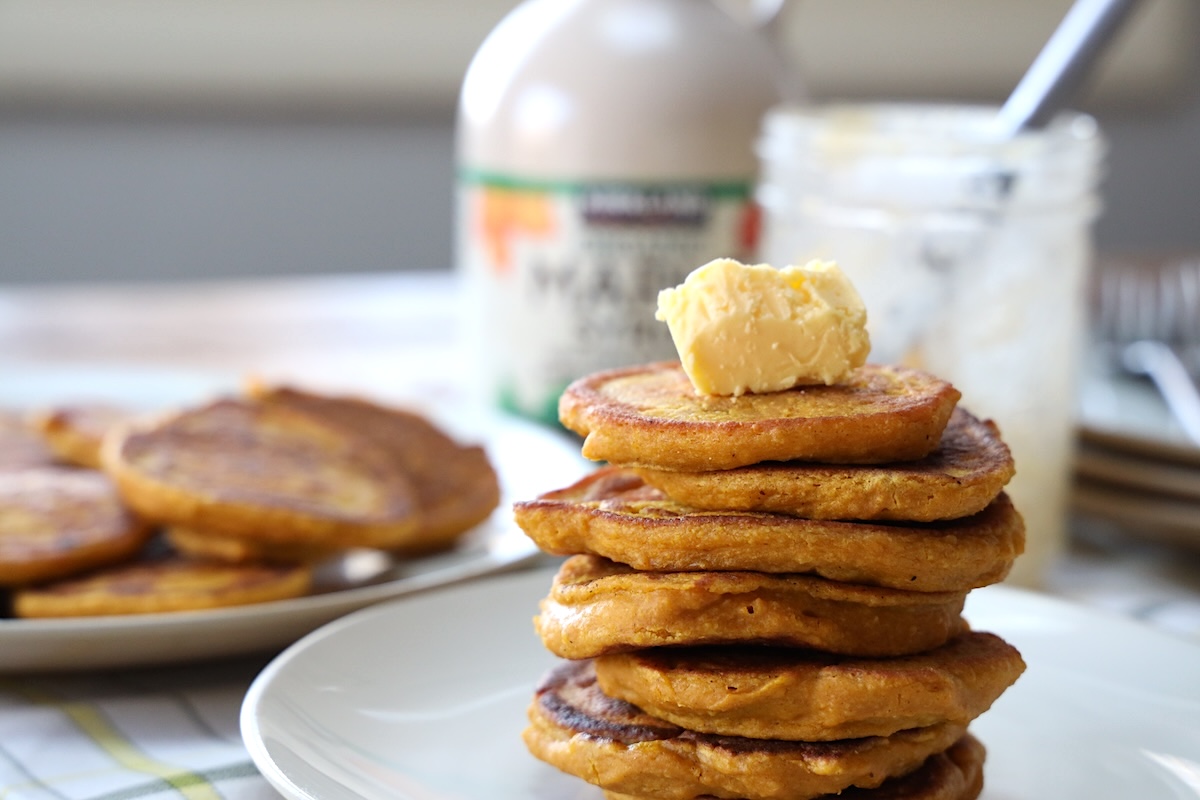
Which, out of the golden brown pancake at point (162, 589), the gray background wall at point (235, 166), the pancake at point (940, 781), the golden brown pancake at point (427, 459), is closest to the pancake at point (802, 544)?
the pancake at point (940, 781)

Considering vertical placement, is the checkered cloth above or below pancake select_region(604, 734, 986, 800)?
below

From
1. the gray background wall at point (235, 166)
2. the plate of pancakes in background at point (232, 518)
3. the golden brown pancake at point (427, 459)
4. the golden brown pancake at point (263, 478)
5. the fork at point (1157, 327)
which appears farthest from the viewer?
the gray background wall at point (235, 166)

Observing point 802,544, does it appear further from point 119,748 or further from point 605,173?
point 605,173

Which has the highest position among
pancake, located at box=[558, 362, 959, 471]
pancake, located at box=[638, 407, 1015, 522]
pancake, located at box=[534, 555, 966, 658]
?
pancake, located at box=[558, 362, 959, 471]

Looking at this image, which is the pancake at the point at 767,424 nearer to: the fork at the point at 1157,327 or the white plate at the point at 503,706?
the white plate at the point at 503,706

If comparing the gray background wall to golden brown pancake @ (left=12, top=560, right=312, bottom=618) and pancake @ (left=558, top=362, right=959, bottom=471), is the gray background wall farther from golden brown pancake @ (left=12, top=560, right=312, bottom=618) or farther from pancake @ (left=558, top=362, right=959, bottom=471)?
pancake @ (left=558, top=362, right=959, bottom=471)

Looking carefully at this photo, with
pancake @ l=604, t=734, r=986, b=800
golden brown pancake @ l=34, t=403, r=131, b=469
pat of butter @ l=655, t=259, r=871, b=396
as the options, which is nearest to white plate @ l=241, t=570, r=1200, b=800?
pancake @ l=604, t=734, r=986, b=800

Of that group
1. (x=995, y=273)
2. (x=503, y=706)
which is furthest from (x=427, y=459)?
(x=995, y=273)
